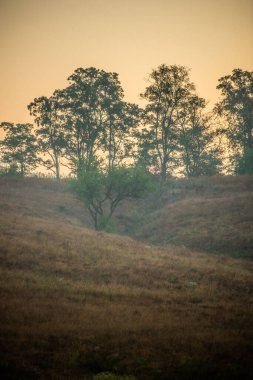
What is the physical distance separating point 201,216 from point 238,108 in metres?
26.9

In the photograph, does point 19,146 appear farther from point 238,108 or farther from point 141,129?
point 238,108

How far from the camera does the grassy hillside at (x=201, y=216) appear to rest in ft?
112

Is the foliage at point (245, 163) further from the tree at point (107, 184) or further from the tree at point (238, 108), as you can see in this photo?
the tree at point (107, 184)

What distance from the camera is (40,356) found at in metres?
9.39

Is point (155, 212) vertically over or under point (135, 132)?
under

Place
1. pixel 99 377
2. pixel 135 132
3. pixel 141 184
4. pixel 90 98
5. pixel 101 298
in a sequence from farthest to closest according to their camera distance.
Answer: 1. pixel 135 132
2. pixel 90 98
3. pixel 141 184
4. pixel 101 298
5. pixel 99 377

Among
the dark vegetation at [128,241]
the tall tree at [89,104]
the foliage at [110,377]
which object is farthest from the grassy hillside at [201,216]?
the foliage at [110,377]

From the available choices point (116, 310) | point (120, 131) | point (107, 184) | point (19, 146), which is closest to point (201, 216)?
point (107, 184)

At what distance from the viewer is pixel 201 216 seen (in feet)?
138

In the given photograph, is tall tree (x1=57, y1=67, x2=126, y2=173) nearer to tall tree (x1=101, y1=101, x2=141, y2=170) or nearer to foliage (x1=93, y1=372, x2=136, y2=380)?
tall tree (x1=101, y1=101, x2=141, y2=170)

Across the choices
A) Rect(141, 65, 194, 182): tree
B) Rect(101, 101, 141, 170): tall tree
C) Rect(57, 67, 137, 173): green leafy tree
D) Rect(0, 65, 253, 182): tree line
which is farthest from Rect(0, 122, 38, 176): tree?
Rect(141, 65, 194, 182): tree

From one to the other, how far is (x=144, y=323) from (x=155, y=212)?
36253mm

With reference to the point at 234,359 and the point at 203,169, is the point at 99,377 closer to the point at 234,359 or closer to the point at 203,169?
the point at 234,359

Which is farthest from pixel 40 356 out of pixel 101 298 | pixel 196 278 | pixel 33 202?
pixel 33 202
